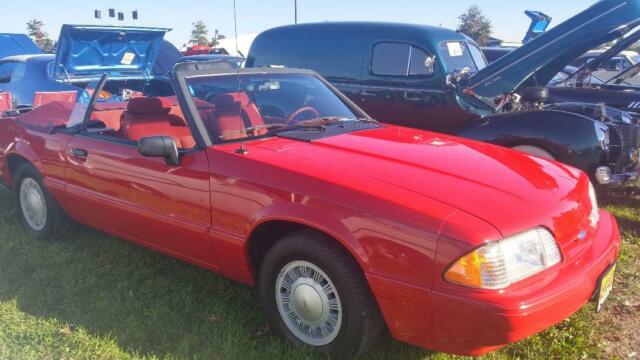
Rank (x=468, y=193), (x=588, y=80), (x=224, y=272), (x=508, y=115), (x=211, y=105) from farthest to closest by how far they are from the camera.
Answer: (x=588, y=80)
(x=508, y=115)
(x=211, y=105)
(x=224, y=272)
(x=468, y=193)

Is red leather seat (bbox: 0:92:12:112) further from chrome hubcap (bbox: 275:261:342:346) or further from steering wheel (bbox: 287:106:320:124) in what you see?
chrome hubcap (bbox: 275:261:342:346)

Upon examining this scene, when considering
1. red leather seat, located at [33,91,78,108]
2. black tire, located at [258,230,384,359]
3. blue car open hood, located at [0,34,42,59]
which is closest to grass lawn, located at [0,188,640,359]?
black tire, located at [258,230,384,359]

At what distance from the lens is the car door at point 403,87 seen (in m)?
6.09

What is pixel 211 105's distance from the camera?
341 cm

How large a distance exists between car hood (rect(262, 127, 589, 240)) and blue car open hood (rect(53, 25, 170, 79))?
3.86 metres

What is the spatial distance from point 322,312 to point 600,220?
1596mm

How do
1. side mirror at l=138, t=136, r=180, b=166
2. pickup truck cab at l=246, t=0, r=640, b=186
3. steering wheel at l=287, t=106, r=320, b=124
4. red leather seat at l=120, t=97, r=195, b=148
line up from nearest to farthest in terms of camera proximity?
side mirror at l=138, t=136, r=180, b=166 → steering wheel at l=287, t=106, r=320, b=124 → red leather seat at l=120, t=97, r=195, b=148 → pickup truck cab at l=246, t=0, r=640, b=186

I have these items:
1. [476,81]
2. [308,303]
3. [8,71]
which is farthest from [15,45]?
[308,303]

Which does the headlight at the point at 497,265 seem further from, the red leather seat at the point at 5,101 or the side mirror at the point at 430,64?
the red leather seat at the point at 5,101

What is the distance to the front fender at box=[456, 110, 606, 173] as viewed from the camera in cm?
488

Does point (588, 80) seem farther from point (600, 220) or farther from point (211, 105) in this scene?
point (211, 105)

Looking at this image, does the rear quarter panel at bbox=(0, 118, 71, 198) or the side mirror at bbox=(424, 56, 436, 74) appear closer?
the rear quarter panel at bbox=(0, 118, 71, 198)

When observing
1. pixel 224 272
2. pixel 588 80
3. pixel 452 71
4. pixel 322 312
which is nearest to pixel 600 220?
pixel 322 312

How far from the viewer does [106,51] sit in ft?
21.3
